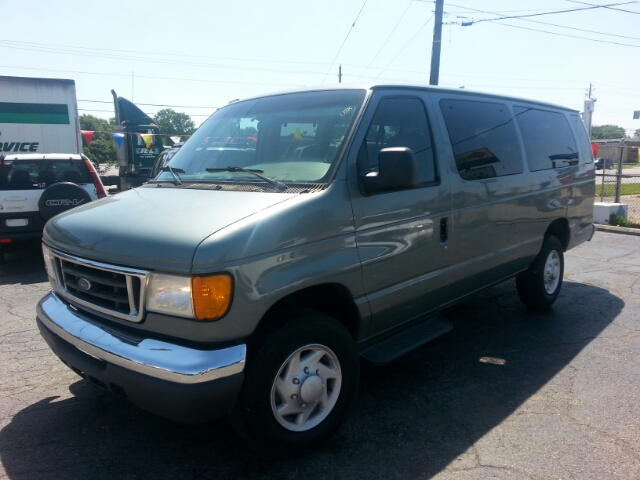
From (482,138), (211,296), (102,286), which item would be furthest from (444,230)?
(102,286)

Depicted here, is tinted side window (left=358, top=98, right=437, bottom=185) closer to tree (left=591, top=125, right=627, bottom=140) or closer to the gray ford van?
the gray ford van

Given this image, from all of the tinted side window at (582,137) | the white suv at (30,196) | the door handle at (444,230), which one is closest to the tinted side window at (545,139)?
the tinted side window at (582,137)

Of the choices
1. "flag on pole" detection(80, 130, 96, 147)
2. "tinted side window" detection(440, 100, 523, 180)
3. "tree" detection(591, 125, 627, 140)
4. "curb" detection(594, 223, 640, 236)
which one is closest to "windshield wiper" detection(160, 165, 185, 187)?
"tinted side window" detection(440, 100, 523, 180)

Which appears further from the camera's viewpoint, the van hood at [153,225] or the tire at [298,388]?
the tire at [298,388]

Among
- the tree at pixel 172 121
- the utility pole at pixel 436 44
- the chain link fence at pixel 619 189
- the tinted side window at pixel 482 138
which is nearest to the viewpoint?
the tinted side window at pixel 482 138

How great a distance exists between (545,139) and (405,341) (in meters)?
2.89

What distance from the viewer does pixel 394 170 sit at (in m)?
3.08

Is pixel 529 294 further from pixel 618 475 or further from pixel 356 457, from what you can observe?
pixel 356 457

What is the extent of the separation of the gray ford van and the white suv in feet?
13.5

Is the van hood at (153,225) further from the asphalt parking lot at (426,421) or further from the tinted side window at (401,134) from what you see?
the asphalt parking lot at (426,421)

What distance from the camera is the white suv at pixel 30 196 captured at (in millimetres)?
7480

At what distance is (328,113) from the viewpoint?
354 cm

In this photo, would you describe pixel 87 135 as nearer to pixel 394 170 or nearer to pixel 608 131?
pixel 394 170

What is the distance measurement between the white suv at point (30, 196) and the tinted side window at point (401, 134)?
18.0 ft
